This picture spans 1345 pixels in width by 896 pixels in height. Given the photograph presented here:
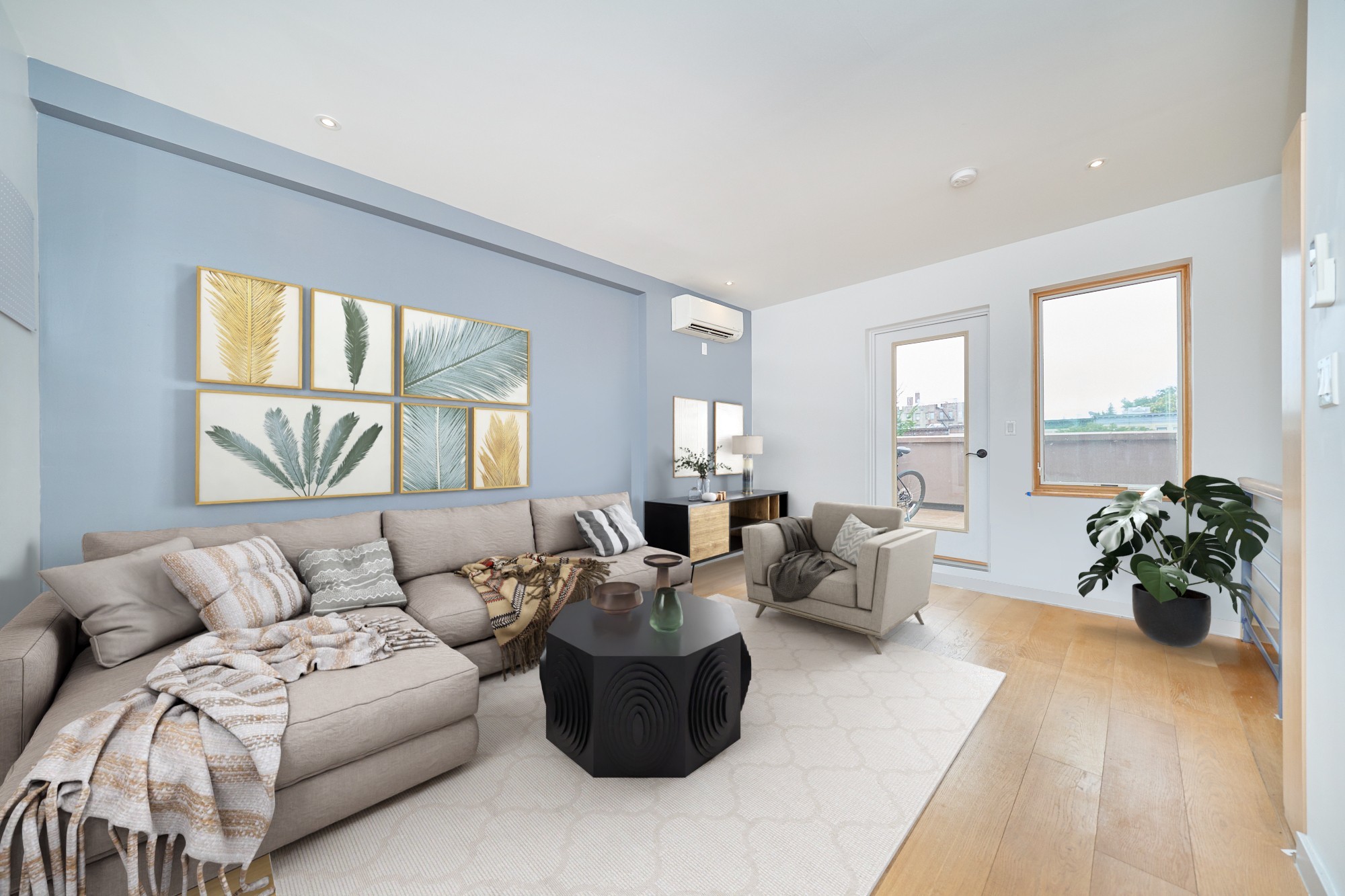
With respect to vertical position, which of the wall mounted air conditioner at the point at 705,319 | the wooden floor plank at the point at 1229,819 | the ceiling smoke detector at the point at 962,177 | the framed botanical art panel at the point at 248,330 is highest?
the ceiling smoke detector at the point at 962,177

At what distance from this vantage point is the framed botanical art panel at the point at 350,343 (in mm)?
2697

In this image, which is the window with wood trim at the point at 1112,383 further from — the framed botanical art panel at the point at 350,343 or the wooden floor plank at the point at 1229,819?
the framed botanical art panel at the point at 350,343

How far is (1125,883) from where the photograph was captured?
4.27 ft

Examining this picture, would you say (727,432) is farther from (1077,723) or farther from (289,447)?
(289,447)

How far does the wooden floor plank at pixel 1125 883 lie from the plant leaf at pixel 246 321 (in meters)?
3.81

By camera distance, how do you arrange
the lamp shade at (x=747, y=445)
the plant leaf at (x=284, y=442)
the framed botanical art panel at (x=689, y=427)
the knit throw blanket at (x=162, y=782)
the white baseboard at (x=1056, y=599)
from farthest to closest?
1. the lamp shade at (x=747, y=445)
2. the framed botanical art panel at (x=689, y=427)
3. the white baseboard at (x=1056, y=599)
4. the plant leaf at (x=284, y=442)
5. the knit throw blanket at (x=162, y=782)

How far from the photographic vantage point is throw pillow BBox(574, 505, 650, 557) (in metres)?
3.42

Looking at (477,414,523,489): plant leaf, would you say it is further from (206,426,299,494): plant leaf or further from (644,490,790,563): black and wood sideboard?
(644,490,790,563): black and wood sideboard

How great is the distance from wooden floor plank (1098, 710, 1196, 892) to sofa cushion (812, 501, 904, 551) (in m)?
1.42

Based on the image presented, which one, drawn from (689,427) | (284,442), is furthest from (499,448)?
(689,427)

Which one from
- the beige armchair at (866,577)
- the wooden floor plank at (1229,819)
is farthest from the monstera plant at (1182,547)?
the beige armchair at (866,577)

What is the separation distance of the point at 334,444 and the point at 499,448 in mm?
999

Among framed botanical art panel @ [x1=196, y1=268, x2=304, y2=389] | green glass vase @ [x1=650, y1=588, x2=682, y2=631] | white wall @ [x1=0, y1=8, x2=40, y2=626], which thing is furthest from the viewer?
framed botanical art panel @ [x1=196, y1=268, x2=304, y2=389]

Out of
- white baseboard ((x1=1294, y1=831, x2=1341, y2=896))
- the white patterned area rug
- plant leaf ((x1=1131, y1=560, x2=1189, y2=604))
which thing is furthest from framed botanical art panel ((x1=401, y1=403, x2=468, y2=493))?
plant leaf ((x1=1131, y1=560, x2=1189, y2=604))
